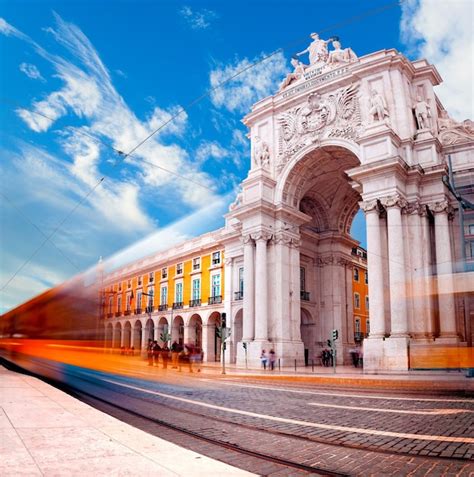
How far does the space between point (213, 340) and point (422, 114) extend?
87.1 feet

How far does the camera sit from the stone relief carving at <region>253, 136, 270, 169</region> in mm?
32259

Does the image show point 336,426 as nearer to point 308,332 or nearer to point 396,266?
point 396,266

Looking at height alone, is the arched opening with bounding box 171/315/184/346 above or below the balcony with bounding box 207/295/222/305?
below

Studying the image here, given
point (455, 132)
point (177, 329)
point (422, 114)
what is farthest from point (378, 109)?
point (177, 329)

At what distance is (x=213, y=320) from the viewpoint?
42188mm

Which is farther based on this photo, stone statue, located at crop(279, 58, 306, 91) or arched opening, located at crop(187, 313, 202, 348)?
arched opening, located at crop(187, 313, 202, 348)

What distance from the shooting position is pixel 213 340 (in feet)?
138

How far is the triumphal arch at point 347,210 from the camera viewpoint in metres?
23.9

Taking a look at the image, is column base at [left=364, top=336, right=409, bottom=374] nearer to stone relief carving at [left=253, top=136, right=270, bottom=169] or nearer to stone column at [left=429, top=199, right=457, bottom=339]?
stone column at [left=429, top=199, right=457, bottom=339]

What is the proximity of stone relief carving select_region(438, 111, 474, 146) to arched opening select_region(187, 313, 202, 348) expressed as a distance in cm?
2754

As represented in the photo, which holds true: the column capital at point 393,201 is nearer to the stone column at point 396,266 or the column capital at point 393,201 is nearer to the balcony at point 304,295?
the stone column at point 396,266

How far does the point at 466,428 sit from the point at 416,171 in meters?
20.4

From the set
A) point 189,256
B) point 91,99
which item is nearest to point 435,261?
point 91,99

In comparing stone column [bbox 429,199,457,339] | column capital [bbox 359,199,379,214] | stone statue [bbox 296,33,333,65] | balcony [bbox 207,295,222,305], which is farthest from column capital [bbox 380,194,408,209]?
balcony [bbox 207,295,222,305]
